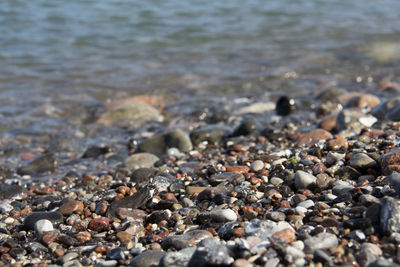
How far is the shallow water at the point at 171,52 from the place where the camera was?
7570mm

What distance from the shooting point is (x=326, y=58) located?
9.34 meters

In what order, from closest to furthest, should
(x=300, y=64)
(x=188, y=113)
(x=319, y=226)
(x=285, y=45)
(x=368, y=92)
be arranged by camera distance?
(x=319, y=226) < (x=188, y=113) < (x=368, y=92) < (x=300, y=64) < (x=285, y=45)

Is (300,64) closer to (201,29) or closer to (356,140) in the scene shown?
(201,29)

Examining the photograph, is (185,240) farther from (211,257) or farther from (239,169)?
(239,169)

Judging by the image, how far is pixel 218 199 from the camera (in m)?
3.32

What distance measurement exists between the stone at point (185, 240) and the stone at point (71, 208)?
1.05m

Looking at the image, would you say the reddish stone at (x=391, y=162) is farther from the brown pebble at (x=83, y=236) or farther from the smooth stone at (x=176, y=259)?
the brown pebble at (x=83, y=236)

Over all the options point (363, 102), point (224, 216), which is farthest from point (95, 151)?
point (363, 102)

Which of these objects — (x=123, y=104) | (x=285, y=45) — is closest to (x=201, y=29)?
(x=285, y=45)

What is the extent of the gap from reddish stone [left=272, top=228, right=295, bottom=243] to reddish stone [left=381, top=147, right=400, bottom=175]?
45.2 inches

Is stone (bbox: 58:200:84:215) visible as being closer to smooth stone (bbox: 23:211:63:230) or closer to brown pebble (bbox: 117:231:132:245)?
smooth stone (bbox: 23:211:63:230)

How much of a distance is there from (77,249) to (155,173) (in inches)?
56.9

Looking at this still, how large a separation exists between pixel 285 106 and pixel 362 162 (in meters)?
2.99

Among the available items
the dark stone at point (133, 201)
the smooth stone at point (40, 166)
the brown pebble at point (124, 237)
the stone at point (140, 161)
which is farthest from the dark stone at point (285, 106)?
the brown pebble at point (124, 237)
